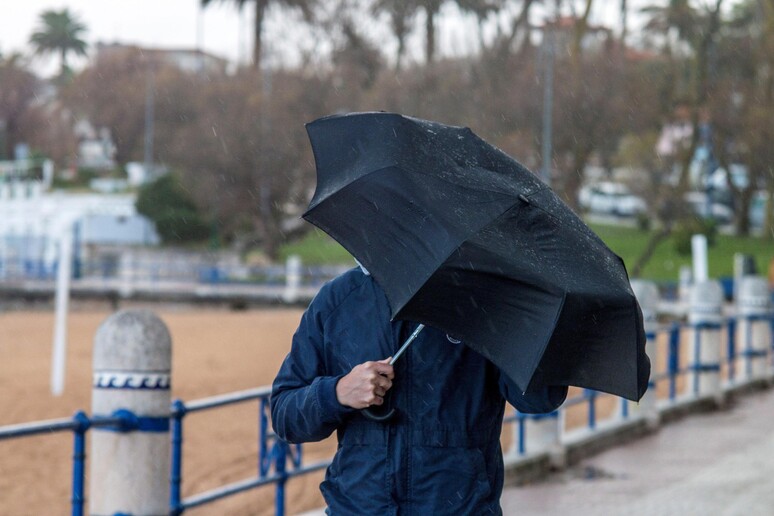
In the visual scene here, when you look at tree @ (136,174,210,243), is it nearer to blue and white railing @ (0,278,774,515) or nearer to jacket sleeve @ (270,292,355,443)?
blue and white railing @ (0,278,774,515)

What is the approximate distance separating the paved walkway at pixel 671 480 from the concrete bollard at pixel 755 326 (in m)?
3.84

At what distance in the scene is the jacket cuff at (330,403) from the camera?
129 inches

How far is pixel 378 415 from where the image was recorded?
10.7ft

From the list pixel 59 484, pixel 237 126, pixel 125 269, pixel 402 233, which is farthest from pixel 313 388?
pixel 237 126

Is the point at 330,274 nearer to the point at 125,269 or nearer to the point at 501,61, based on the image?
the point at 125,269

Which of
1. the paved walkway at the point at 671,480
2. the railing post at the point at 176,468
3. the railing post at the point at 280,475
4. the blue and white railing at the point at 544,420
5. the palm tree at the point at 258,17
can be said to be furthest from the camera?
the palm tree at the point at 258,17

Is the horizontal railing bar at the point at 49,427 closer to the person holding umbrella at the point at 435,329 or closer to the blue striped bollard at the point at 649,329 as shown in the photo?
the person holding umbrella at the point at 435,329

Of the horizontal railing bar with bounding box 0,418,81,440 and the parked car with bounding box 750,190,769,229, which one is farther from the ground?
the parked car with bounding box 750,190,769,229

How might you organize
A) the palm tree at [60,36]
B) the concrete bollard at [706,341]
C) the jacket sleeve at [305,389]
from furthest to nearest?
1. the palm tree at [60,36]
2. the concrete bollard at [706,341]
3. the jacket sleeve at [305,389]

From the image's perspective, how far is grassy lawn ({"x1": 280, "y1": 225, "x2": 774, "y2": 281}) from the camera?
5216 centimetres

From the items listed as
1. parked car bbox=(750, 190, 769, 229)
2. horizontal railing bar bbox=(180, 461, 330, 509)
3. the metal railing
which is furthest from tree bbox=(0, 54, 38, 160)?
horizontal railing bar bbox=(180, 461, 330, 509)

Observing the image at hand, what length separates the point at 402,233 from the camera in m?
3.35

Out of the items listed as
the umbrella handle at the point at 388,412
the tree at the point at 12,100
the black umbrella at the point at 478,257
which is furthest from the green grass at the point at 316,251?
the umbrella handle at the point at 388,412

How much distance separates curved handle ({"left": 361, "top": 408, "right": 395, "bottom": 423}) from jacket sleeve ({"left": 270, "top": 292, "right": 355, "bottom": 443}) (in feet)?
0.17
